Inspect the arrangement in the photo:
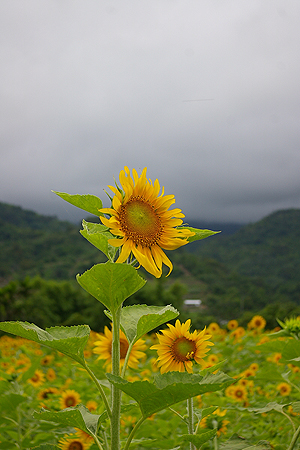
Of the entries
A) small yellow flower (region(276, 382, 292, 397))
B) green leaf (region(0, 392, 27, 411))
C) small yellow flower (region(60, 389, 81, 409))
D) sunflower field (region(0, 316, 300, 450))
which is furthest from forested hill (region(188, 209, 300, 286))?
green leaf (region(0, 392, 27, 411))

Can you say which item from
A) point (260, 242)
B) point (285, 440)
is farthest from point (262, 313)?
point (260, 242)

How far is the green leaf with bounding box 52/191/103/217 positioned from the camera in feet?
3.32

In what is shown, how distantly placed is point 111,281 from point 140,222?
215mm

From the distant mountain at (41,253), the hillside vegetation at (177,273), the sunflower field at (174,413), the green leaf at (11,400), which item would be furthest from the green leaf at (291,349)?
the distant mountain at (41,253)

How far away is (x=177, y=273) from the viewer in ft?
93.2

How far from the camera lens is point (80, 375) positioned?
13.7 ft

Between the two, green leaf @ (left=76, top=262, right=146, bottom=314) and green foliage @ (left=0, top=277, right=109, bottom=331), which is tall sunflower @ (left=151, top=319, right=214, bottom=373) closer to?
green leaf @ (left=76, top=262, right=146, bottom=314)

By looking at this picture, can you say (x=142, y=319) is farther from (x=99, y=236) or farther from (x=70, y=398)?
(x=70, y=398)

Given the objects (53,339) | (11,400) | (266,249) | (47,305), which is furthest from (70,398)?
(266,249)

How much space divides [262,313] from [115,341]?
8496 mm

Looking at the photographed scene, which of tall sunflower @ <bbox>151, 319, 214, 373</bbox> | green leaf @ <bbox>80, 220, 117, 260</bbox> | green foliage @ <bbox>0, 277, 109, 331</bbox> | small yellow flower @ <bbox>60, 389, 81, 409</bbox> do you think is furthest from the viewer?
green foliage @ <bbox>0, 277, 109, 331</bbox>

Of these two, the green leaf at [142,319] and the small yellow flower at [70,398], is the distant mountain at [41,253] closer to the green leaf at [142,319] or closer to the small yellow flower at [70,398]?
the small yellow flower at [70,398]

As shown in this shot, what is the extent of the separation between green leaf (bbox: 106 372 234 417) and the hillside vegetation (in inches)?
315

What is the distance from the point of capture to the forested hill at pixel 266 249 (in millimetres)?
35519
